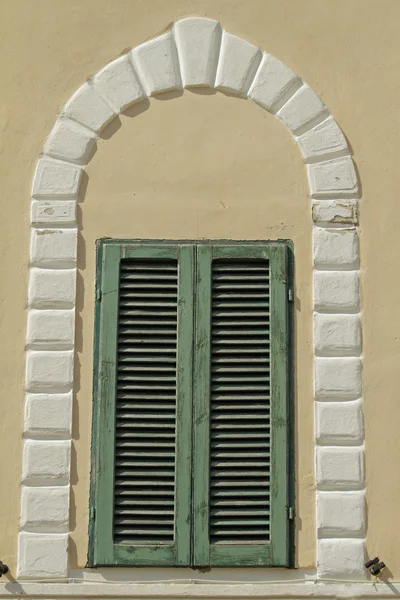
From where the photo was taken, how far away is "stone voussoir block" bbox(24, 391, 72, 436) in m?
7.03

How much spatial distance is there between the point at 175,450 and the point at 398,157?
2.03 metres

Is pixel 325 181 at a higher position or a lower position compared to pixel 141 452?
higher

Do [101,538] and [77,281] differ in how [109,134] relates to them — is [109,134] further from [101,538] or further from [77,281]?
[101,538]

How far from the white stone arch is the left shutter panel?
0.69ft

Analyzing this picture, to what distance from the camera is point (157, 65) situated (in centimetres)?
751

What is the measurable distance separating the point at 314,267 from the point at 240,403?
0.84m

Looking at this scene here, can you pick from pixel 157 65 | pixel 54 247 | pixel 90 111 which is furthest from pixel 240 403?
pixel 157 65

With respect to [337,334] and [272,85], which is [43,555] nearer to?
[337,334]

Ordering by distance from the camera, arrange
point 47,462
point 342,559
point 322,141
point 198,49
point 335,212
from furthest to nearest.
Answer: point 198,49 < point 322,141 < point 335,212 < point 47,462 < point 342,559

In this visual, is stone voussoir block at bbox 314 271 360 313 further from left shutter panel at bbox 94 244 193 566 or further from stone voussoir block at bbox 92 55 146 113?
stone voussoir block at bbox 92 55 146 113

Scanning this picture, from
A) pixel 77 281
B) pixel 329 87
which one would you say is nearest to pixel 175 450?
pixel 77 281

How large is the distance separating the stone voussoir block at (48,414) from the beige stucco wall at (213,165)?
51mm

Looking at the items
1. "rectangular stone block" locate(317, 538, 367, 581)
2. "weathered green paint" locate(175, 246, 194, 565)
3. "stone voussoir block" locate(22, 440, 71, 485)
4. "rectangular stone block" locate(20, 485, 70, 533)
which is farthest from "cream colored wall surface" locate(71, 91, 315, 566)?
"rectangular stone block" locate(317, 538, 367, 581)

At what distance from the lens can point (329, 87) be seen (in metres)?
7.50
